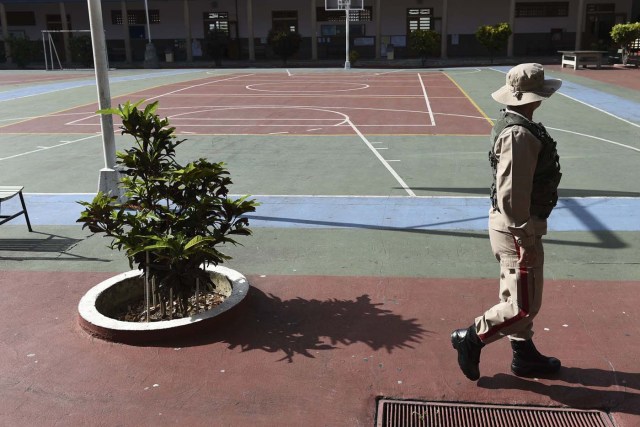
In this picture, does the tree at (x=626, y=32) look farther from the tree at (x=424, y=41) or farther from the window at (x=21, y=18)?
the window at (x=21, y=18)

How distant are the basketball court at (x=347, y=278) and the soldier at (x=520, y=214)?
253 mm

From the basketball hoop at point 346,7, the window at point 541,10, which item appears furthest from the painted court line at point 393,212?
the window at point 541,10

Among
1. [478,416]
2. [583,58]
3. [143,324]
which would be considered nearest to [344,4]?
[583,58]

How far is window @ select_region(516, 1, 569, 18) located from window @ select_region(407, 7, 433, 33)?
5920 mm

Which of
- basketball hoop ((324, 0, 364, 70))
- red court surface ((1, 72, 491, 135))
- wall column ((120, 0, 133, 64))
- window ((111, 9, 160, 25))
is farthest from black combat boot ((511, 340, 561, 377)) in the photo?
window ((111, 9, 160, 25))

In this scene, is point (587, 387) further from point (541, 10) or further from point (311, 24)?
point (541, 10)

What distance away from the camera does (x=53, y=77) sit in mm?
36031

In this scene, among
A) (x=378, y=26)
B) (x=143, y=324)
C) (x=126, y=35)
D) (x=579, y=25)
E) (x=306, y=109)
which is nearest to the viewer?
(x=143, y=324)

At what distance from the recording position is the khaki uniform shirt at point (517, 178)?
3951 millimetres

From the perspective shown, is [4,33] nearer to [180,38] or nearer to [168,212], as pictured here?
[180,38]

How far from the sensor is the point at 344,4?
38.3 m

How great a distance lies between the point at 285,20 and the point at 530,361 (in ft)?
144

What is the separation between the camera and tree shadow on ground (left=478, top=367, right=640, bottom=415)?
4176mm

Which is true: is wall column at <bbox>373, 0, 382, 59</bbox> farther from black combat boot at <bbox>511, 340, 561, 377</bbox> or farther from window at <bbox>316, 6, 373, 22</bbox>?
black combat boot at <bbox>511, 340, 561, 377</bbox>
